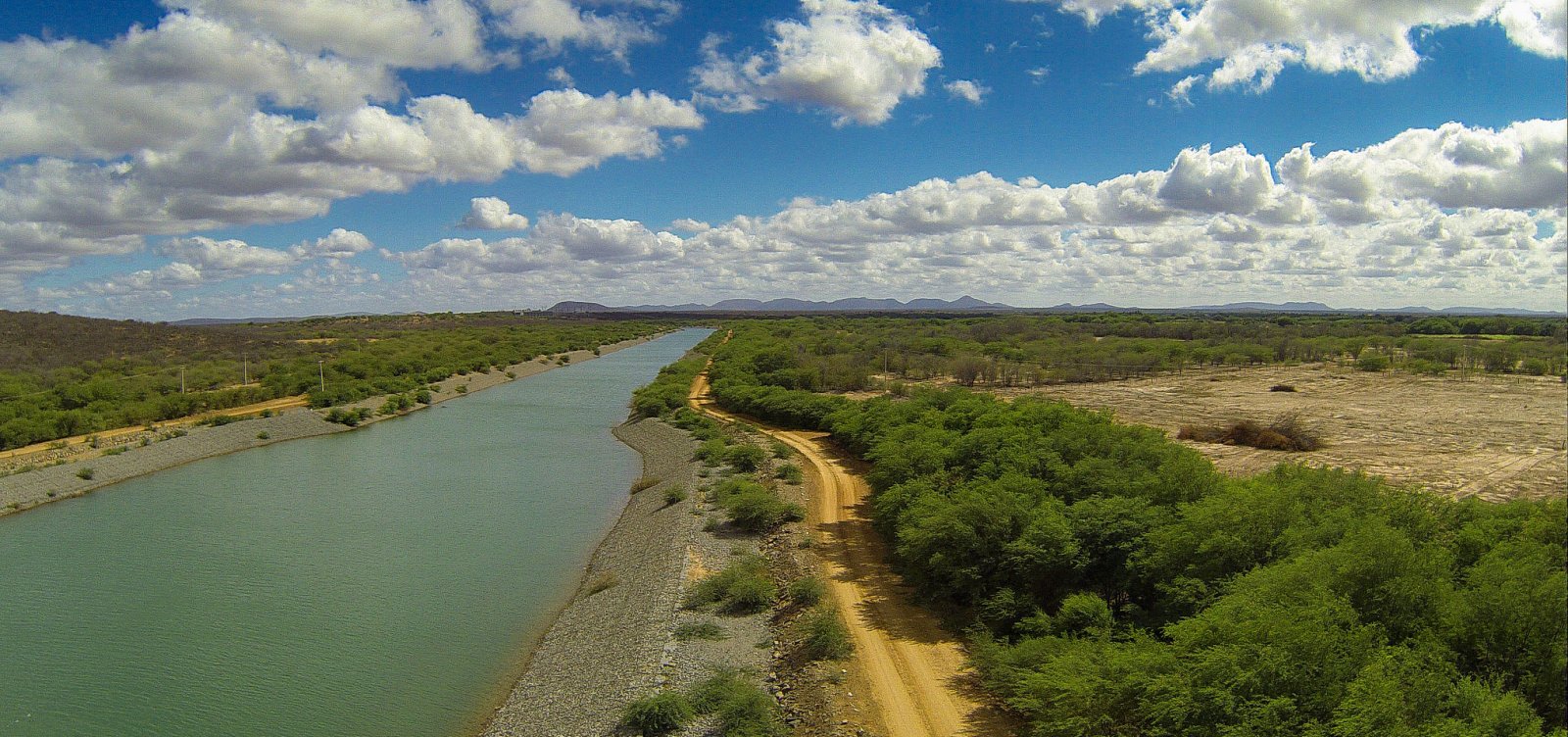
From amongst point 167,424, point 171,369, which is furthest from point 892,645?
point 171,369

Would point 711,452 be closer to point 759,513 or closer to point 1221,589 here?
point 759,513

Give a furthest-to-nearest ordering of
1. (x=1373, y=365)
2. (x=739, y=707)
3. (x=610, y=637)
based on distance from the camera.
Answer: (x=1373, y=365)
(x=610, y=637)
(x=739, y=707)

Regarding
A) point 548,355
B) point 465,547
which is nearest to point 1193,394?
point 465,547

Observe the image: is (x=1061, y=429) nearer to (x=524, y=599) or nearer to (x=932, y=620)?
(x=932, y=620)

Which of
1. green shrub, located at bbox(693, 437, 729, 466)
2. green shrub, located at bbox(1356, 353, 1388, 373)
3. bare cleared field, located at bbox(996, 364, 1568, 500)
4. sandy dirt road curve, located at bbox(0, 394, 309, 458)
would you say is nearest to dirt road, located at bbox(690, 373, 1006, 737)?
green shrub, located at bbox(693, 437, 729, 466)

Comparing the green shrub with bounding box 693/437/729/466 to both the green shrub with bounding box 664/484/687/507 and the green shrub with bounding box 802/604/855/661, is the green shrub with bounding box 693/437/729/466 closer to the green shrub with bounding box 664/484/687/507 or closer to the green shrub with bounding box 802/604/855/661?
the green shrub with bounding box 664/484/687/507

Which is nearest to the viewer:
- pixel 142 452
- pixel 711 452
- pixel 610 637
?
pixel 610 637

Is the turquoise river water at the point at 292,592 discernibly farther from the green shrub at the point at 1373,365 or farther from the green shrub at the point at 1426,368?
the green shrub at the point at 1373,365
